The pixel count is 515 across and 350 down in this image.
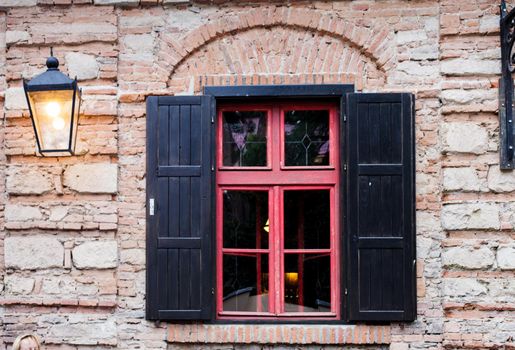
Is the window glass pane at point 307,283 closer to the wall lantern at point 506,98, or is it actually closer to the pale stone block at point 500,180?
the pale stone block at point 500,180

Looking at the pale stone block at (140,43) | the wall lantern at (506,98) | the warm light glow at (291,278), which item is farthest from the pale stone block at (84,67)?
the wall lantern at (506,98)

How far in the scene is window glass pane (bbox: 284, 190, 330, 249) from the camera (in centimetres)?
450

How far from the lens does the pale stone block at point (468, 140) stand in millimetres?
4289

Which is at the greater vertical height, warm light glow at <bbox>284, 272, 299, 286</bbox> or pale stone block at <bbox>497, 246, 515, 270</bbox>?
pale stone block at <bbox>497, 246, 515, 270</bbox>

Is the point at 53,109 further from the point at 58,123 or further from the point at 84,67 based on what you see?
the point at 84,67

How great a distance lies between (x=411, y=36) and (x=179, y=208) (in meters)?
2.32

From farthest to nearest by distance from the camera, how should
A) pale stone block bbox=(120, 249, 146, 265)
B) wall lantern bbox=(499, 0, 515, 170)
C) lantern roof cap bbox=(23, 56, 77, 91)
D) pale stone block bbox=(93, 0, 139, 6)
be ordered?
pale stone block bbox=(93, 0, 139, 6) → pale stone block bbox=(120, 249, 146, 265) → wall lantern bbox=(499, 0, 515, 170) → lantern roof cap bbox=(23, 56, 77, 91)

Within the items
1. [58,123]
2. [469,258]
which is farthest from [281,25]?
[469,258]

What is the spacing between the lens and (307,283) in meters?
4.49

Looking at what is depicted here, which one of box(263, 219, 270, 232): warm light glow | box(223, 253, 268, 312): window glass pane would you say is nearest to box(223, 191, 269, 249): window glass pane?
box(263, 219, 270, 232): warm light glow

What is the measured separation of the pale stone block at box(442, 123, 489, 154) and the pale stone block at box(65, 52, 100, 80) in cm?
289

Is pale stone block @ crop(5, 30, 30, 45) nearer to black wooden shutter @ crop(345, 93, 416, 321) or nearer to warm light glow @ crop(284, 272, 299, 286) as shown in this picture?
black wooden shutter @ crop(345, 93, 416, 321)

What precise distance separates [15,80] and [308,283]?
9.67 feet

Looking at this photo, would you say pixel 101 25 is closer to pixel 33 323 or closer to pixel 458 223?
pixel 33 323
